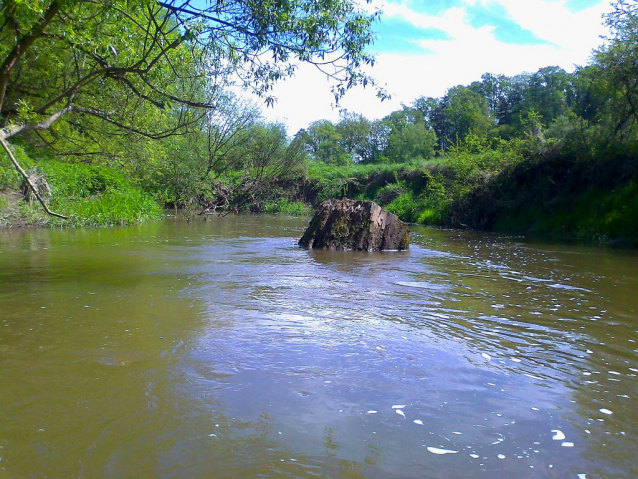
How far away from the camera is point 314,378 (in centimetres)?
376

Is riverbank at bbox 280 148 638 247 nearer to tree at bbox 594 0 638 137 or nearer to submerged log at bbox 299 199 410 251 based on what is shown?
tree at bbox 594 0 638 137

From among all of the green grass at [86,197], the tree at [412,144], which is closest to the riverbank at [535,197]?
the green grass at [86,197]

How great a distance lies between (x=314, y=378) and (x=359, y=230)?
9481 millimetres

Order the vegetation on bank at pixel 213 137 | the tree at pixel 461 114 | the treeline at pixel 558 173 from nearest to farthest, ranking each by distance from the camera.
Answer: the vegetation on bank at pixel 213 137 → the treeline at pixel 558 173 → the tree at pixel 461 114

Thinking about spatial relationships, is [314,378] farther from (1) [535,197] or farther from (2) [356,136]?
(2) [356,136]

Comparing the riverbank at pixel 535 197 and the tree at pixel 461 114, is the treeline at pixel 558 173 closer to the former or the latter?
the riverbank at pixel 535 197

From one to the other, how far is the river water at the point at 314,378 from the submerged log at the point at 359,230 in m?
5.04

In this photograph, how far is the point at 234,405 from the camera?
324cm

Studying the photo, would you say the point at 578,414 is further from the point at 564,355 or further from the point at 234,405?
the point at 234,405

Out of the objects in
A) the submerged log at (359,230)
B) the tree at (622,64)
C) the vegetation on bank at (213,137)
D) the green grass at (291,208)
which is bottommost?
the submerged log at (359,230)

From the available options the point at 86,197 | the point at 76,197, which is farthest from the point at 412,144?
the point at 76,197

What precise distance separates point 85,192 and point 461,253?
15431mm

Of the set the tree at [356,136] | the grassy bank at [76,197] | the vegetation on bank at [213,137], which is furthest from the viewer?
the tree at [356,136]

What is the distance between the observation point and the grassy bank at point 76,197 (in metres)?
17.2
